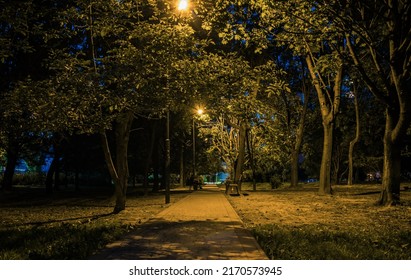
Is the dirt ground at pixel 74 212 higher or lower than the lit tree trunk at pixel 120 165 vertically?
lower

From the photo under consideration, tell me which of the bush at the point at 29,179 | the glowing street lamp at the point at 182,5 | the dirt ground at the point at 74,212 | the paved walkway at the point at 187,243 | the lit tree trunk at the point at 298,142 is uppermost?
the glowing street lamp at the point at 182,5

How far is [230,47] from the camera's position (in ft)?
93.1

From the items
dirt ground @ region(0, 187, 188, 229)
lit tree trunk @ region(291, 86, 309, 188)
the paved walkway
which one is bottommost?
dirt ground @ region(0, 187, 188, 229)

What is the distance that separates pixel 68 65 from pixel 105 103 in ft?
5.38

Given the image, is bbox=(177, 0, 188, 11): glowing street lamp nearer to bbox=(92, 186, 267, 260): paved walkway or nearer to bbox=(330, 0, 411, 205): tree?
bbox=(330, 0, 411, 205): tree

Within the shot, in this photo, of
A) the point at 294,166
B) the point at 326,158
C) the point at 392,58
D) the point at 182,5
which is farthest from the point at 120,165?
the point at 294,166

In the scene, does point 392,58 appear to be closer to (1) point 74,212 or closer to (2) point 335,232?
(2) point 335,232

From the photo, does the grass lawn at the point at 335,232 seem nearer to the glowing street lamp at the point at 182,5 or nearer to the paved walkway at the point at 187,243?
the paved walkway at the point at 187,243

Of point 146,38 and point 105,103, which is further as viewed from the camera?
point 146,38

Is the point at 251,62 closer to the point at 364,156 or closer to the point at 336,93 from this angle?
the point at 336,93

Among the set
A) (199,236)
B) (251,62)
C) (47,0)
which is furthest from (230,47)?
(199,236)

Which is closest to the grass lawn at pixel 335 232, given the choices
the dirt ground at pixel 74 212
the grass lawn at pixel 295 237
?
the grass lawn at pixel 295 237

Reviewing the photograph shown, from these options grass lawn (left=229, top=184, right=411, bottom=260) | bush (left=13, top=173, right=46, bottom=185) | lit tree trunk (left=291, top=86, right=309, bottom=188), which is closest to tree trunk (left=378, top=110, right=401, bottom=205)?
grass lawn (left=229, top=184, right=411, bottom=260)
